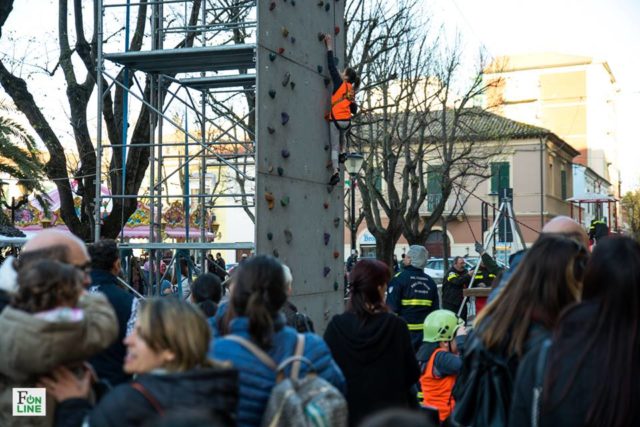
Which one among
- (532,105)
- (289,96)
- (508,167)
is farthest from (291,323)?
(532,105)

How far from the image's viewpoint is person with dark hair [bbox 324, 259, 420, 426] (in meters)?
5.25

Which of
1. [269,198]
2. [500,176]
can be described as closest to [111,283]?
[269,198]

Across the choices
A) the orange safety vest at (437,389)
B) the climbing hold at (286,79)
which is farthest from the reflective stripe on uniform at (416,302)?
the orange safety vest at (437,389)

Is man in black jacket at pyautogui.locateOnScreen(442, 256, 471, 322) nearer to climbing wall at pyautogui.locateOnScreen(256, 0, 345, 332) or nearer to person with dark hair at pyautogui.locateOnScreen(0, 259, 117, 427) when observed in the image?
climbing wall at pyautogui.locateOnScreen(256, 0, 345, 332)

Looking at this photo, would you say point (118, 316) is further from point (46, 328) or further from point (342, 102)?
point (342, 102)

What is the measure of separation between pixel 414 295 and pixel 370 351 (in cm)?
427

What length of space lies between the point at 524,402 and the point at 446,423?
3.13m

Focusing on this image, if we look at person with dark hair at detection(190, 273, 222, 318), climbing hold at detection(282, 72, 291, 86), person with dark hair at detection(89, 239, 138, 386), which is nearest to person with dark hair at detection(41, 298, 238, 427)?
person with dark hair at detection(89, 239, 138, 386)

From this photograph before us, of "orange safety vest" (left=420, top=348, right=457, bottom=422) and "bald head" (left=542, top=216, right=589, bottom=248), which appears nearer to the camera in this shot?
"bald head" (left=542, top=216, right=589, bottom=248)

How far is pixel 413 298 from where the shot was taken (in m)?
9.47

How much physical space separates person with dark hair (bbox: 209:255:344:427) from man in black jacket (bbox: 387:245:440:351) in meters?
5.49

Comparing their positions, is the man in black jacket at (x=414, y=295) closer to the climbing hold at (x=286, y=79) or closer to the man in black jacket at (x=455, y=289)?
the climbing hold at (x=286, y=79)

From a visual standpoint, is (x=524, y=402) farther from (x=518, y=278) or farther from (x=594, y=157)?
(x=594, y=157)

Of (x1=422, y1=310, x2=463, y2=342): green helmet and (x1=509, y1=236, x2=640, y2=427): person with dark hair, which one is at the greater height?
(x1=509, y1=236, x2=640, y2=427): person with dark hair
